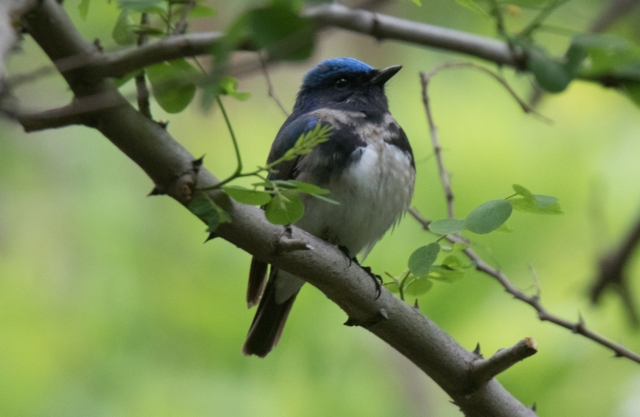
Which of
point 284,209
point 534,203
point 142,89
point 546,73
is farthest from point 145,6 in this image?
point 534,203

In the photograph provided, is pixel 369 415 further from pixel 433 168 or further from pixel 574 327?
pixel 574 327

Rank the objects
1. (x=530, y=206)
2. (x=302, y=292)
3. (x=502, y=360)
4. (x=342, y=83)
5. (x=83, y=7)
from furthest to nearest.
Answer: (x=302, y=292), (x=342, y=83), (x=502, y=360), (x=530, y=206), (x=83, y=7)

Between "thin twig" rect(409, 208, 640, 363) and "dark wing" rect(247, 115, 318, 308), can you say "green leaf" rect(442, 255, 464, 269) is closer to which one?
"thin twig" rect(409, 208, 640, 363)

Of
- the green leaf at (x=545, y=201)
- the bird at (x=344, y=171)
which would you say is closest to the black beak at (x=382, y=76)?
the bird at (x=344, y=171)

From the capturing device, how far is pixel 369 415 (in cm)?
522

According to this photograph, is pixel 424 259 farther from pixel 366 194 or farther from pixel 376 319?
pixel 366 194

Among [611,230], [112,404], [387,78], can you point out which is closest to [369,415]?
[112,404]

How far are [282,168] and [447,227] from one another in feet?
4.14

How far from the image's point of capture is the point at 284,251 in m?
2.17

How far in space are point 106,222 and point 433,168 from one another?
2474mm

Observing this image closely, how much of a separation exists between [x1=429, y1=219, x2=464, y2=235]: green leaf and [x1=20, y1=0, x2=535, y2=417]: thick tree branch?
32 cm

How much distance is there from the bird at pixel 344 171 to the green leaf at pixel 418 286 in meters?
0.51

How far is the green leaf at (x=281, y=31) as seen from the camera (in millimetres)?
1317

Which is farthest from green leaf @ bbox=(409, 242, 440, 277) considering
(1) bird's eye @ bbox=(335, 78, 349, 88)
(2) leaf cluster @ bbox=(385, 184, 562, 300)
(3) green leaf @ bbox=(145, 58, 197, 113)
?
(1) bird's eye @ bbox=(335, 78, 349, 88)
